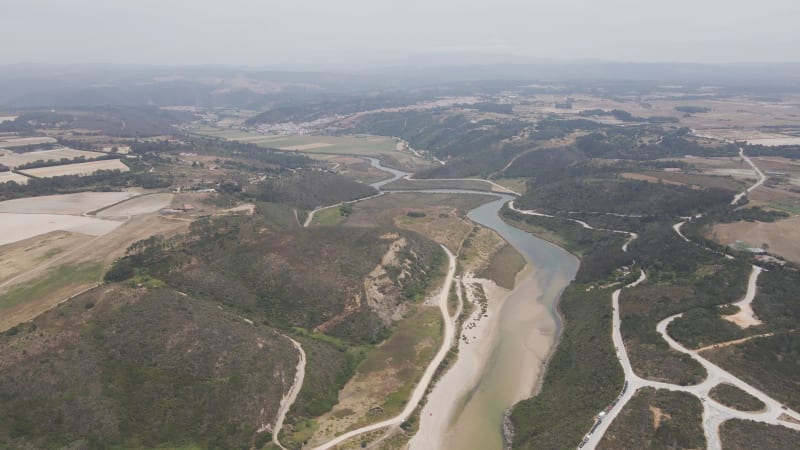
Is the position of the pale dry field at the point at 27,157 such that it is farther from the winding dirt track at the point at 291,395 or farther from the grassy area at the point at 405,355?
the grassy area at the point at 405,355

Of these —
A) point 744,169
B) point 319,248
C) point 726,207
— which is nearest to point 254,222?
point 319,248

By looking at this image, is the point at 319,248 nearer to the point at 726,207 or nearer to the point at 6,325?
the point at 6,325

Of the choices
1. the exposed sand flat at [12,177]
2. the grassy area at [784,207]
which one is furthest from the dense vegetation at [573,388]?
the exposed sand flat at [12,177]

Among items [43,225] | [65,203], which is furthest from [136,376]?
[65,203]

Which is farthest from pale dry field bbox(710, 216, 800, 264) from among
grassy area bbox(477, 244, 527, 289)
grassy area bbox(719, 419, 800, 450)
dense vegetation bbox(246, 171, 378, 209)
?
dense vegetation bbox(246, 171, 378, 209)

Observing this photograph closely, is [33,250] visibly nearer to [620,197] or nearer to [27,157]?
[27,157]
